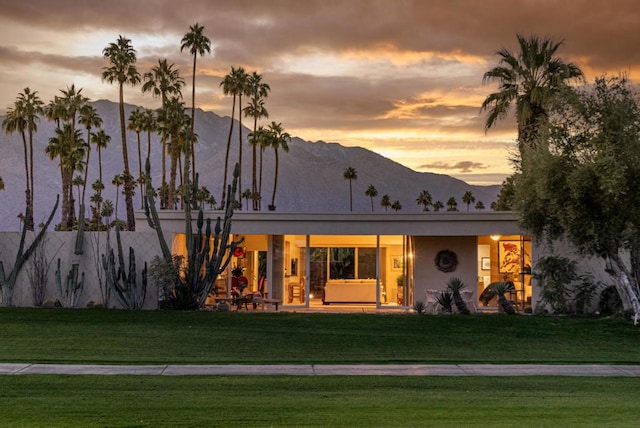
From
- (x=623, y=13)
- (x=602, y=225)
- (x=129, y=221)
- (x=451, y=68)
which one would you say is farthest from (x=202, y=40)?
(x=602, y=225)

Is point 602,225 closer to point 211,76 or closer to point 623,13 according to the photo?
point 623,13

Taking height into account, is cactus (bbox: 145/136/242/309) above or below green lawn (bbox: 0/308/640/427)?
above

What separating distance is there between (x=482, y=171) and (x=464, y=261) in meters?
21.8

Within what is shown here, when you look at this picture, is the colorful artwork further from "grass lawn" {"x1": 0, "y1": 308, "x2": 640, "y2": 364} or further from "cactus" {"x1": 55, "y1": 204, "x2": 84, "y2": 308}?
"cactus" {"x1": 55, "y1": 204, "x2": 84, "y2": 308}

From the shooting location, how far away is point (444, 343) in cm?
1717

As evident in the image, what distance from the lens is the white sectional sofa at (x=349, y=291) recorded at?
1047 inches

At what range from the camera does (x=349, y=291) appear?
2667 centimetres

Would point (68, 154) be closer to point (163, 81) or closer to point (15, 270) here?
point (163, 81)

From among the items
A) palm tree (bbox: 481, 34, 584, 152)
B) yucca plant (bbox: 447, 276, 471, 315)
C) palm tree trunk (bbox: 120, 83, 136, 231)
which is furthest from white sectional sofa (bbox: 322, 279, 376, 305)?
palm tree trunk (bbox: 120, 83, 136, 231)

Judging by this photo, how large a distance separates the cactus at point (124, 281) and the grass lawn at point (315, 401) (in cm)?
1063

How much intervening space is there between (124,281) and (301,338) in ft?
24.8

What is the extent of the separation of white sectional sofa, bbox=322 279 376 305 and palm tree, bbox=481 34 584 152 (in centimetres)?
700

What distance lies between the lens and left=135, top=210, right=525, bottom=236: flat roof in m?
24.5

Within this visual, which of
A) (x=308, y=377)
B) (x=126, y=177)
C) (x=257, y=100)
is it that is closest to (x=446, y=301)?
(x=308, y=377)
